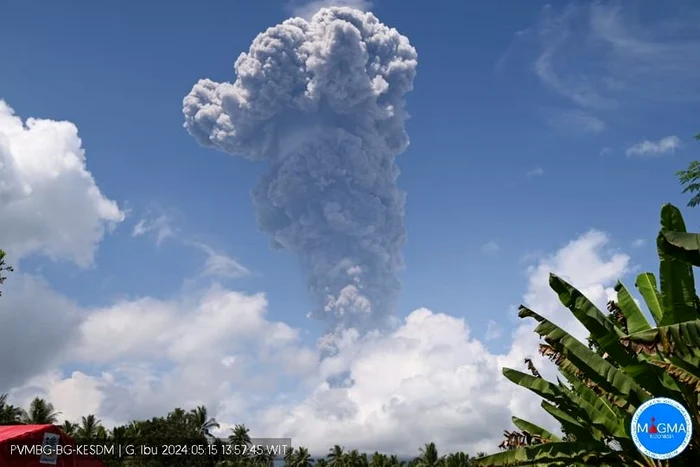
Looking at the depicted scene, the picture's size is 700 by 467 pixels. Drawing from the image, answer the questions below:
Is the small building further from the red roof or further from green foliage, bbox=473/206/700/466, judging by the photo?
green foliage, bbox=473/206/700/466

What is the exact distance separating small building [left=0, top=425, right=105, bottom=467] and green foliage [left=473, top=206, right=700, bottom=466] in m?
8.81

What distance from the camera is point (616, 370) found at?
36.3 feet

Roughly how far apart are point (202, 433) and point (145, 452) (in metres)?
13.7

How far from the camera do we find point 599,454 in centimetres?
1156

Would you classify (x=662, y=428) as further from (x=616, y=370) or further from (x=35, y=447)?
(x=35, y=447)

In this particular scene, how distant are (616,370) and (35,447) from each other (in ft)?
37.4

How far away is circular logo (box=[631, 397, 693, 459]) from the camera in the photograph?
7113 millimetres

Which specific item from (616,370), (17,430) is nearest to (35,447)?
(17,430)

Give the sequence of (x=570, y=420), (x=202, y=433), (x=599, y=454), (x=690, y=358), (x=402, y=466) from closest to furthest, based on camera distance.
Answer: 1. (x=690, y=358)
2. (x=599, y=454)
3. (x=570, y=420)
4. (x=202, y=433)
5. (x=402, y=466)

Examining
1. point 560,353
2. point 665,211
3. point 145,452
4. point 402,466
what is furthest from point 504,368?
point 402,466

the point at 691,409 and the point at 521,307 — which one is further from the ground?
the point at 521,307

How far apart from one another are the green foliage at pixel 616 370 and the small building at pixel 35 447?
28.9 ft

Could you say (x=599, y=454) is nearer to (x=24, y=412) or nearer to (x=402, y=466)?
(x=24, y=412)

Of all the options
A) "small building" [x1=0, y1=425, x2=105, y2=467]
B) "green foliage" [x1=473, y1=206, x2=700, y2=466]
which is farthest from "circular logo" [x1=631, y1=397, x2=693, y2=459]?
"small building" [x1=0, y1=425, x2=105, y2=467]
